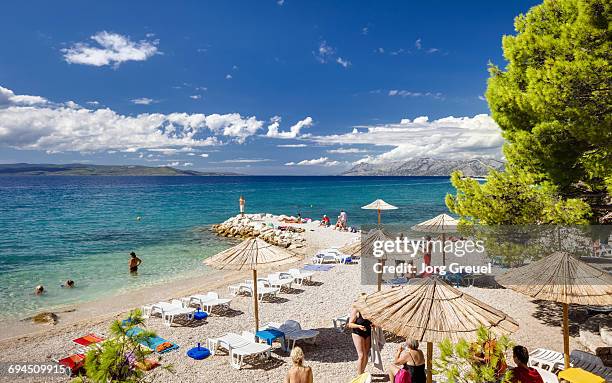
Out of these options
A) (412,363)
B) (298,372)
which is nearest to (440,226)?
(412,363)

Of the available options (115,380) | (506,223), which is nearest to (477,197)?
(506,223)

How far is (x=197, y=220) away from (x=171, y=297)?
30.1 meters

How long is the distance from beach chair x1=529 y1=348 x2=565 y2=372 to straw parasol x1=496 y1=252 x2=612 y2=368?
0.63 meters

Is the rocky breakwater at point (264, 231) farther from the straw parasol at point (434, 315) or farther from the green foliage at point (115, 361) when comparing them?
the green foliage at point (115, 361)

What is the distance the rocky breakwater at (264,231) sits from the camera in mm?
27062

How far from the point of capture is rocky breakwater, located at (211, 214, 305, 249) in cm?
2706

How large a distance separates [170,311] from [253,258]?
4259mm

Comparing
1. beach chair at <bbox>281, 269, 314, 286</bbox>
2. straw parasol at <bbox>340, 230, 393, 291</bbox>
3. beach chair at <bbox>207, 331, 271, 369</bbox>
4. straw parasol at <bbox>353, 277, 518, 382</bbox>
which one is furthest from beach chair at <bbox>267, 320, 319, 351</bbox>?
beach chair at <bbox>281, 269, 314, 286</bbox>

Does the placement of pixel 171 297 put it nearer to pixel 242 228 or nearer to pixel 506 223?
pixel 506 223

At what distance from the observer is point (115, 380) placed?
400 centimetres

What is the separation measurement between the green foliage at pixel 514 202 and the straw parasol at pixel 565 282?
67.6 inches

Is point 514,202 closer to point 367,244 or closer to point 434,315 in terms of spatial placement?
point 367,244

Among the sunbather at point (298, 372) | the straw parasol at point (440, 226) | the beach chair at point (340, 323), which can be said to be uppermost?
the straw parasol at point (440, 226)

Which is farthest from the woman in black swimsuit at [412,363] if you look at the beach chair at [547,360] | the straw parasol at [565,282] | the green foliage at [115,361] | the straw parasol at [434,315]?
the green foliage at [115,361]
